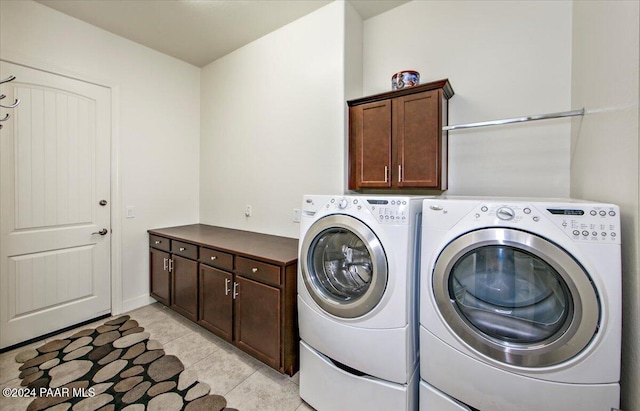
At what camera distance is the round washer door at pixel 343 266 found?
130 cm

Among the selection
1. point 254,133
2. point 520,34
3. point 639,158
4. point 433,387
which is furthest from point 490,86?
point 254,133

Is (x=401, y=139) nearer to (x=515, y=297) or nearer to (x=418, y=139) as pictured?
(x=418, y=139)

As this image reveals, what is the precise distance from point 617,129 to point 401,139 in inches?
41.6

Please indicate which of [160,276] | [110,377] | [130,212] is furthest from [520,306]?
[130,212]

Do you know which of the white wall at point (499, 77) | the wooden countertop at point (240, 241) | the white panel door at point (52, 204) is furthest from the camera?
the white panel door at point (52, 204)

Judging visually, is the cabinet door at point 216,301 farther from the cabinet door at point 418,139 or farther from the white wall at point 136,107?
the cabinet door at point 418,139

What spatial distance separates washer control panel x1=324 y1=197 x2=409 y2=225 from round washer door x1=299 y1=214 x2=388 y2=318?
Answer: 0.06 meters

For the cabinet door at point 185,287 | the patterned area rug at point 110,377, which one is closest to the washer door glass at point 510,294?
the patterned area rug at point 110,377

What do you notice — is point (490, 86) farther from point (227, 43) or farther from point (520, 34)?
point (227, 43)

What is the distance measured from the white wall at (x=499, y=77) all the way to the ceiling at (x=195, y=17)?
19.1 inches

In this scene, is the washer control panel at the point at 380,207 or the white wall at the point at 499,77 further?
the white wall at the point at 499,77

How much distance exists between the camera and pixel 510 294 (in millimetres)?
1088

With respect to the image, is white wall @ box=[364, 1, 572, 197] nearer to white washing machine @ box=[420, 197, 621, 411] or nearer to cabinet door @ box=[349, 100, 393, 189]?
cabinet door @ box=[349, 100, 393, 189]

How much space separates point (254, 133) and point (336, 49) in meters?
1.17
